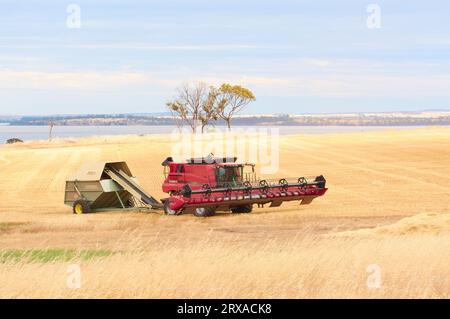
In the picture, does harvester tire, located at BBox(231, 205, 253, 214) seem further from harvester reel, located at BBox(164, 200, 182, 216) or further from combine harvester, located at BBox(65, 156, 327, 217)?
harvester reel, located at BBox(164, 200, 182, 216)

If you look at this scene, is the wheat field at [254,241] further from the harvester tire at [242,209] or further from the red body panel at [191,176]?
the red body panel at [191,176]

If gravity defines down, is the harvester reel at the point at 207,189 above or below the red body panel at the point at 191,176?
below

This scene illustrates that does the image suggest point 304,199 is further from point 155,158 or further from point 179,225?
point 155,158

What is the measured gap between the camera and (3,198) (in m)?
41.6

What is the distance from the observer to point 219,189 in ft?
97.5

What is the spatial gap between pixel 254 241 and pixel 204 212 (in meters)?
6.80

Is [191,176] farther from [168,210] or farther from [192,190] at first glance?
[168,210]

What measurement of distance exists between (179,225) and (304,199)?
607cm

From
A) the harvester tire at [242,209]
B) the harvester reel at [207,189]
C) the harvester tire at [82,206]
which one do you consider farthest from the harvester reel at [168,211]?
the harvester tire at [82,206]

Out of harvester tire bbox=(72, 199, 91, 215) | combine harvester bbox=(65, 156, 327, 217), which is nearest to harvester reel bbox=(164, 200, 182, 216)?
combine harvester bbox=(65, 156, 327, 217)

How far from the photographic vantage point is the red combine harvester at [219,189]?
29719 millimetres

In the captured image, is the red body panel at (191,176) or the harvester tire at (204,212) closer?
the harvester tire at (204,212)

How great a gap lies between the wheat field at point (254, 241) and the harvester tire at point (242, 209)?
0.68m
